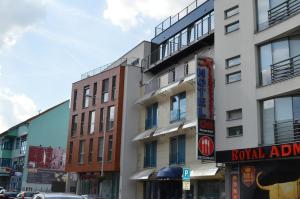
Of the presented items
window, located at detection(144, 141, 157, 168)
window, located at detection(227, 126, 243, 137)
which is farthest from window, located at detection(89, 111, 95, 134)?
window, located at detection(227, 126, 243, 137)

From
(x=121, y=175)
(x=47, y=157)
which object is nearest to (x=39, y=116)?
(x=47, y=157)

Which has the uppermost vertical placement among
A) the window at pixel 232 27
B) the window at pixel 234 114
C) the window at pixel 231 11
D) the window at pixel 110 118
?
the window at pixel 231 11

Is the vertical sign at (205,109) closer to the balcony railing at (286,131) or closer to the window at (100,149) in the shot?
the balcony railing at (286,131)

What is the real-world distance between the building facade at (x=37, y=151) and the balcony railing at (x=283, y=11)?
126 ft

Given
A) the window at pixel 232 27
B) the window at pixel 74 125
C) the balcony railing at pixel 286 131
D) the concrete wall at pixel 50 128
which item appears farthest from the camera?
the concrete wall at pixel 50 128

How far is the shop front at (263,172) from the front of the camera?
22.5 metres

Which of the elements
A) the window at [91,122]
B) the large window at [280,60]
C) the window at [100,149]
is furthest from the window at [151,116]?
the large window at [280,60]

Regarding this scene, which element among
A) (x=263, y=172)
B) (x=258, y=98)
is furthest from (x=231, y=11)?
(x=263, y=172)

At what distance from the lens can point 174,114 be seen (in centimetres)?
3481

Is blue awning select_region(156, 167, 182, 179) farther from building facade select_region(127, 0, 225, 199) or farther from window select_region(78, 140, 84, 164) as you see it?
window select_region(78, 140, 84, 164)

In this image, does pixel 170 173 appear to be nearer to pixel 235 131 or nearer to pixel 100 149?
pixel 235 131

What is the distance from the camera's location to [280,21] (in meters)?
24.5

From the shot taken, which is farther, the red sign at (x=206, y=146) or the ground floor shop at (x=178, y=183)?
the ground floor shop at (x=178, y=183)

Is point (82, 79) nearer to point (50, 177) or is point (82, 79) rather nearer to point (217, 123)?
point (50, 177)
